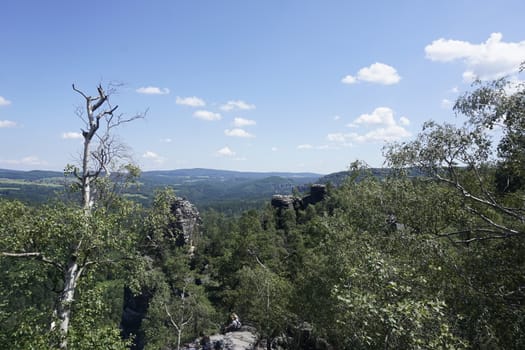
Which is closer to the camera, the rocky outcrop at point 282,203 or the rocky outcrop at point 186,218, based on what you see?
the rocky outcrop at point 186,218

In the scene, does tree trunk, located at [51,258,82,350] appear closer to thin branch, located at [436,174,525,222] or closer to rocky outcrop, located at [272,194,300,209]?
thin branch, located at [436,174,525,222]

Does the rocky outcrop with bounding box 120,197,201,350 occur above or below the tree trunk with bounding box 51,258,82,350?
below

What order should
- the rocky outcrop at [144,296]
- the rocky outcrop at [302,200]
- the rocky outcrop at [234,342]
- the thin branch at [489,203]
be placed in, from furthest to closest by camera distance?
the rocky outcrop at [302,200] < the rocky outcrop at [144,296] < the rocky outcrop at [234,342] < the thin branch at [489,203]

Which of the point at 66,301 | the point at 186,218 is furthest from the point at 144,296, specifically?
A: the point at 66,301

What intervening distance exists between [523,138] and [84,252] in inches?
721

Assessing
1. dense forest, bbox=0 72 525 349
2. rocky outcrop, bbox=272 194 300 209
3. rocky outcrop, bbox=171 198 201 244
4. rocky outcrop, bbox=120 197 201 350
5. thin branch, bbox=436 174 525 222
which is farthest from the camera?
rocky outcrop, bbox=272 194 300 209

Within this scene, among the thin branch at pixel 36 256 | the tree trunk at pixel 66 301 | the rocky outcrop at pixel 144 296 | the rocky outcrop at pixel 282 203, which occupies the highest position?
the thin branch at pixel 36 256

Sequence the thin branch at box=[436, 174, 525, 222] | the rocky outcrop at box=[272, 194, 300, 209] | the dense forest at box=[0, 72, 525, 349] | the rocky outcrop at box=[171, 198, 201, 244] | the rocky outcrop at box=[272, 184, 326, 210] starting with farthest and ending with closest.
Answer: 1. the rocky outcrop at box=[272, 194, 300, 209]
2. the rocky outcrop at box=[272, 184, 326, 210]
3. the rocky outcrop at box=[171, 198, 201, 244]
4. the thin branch at box=[436, 174, 525, 222]
5. the dense forest at box=[0, 72, 525, 349]

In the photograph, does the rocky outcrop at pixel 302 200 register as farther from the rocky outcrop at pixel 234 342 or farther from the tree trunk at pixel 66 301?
the tree trunk at pixel 66 301

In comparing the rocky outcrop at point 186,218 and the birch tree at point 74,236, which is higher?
the birch tree at point 74,236

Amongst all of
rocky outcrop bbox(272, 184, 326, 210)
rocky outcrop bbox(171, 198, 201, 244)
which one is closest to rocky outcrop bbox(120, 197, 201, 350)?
rocky outcrop bbox(171, 198, 201, 244)

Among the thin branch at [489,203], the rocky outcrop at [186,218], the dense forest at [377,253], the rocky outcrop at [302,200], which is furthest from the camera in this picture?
the rocky outcrop at [302,200]

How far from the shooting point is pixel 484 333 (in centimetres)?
1202

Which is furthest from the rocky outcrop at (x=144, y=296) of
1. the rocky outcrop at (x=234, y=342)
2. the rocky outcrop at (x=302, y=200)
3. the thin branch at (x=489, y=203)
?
the thin branch at (x=489, y=203)
